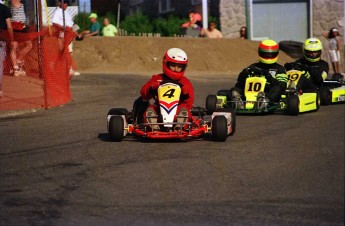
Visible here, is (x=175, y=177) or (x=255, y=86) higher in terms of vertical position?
(x=255, y=86)

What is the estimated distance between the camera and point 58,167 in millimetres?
8539

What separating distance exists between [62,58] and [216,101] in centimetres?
385

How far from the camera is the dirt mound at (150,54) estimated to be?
25422 millimetres

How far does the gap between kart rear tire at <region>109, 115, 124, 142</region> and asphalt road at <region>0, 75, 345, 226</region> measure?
0.47 ft

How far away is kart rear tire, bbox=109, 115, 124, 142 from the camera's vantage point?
33.1ft

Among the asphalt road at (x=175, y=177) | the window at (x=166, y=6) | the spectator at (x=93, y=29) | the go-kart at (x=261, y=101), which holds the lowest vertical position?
the asphalt road at (x=175, y=177)

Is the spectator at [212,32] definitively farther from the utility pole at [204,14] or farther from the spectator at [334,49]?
the spectator at [334,49]

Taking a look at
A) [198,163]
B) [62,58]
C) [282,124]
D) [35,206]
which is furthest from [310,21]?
[35,206]

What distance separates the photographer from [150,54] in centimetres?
2598

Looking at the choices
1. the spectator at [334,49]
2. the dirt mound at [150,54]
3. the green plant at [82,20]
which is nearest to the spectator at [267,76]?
the dirt mound at [150,54]

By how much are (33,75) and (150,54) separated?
38.0 feet

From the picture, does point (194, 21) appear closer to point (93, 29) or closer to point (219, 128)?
point (93, 29)

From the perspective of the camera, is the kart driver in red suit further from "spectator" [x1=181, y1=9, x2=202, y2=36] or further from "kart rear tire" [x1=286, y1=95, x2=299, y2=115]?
"spectator" [x1=181, y1=9, x2=202, y2=36]

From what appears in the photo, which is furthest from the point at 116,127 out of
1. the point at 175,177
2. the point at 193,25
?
the point at 193,25
